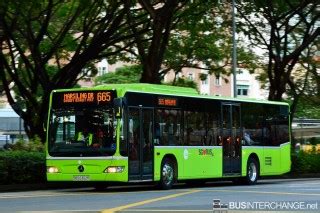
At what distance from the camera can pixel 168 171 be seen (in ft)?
72.4

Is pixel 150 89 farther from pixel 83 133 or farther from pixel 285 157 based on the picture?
pixel 285 157

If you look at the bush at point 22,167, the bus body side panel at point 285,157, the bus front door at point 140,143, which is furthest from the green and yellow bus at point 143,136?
the bus body side panel at point 285,157

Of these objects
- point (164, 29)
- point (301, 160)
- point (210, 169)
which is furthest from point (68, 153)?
point (301, 160)

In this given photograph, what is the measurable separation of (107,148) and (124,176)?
94 centimetres

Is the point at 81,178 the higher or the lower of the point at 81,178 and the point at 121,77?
the lower

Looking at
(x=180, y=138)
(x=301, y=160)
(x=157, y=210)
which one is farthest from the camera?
(x=301, y=160)

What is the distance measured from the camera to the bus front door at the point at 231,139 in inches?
987

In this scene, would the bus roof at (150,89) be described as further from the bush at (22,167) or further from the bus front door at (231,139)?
the bush at (22,167)

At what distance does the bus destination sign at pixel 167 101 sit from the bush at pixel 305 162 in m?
13.9

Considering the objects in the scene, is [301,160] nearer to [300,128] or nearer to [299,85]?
[299,85]

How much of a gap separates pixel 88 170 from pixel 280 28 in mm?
18483

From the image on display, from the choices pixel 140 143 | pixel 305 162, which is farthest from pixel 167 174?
pixel 305 162

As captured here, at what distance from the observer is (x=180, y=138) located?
22.8m

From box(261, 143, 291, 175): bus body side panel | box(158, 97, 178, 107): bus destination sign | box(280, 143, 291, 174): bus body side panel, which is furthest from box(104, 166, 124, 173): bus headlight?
box(280, 143, 291, 174): bus body side panel
